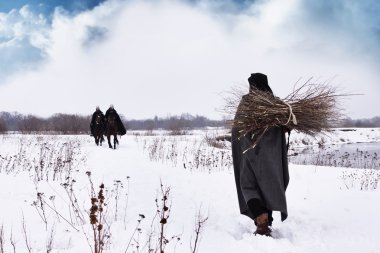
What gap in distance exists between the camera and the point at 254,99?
14.4 ft

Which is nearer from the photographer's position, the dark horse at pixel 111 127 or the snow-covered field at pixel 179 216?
the snow-covered field at pixel 179 216

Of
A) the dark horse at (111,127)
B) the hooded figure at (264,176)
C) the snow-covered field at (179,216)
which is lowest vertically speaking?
the snow-covered field at (179,216)

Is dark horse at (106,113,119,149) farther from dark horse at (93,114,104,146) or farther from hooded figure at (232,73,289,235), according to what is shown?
hooded figure at (232,73,289,235)

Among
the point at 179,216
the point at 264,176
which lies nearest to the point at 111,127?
the point at 179,216

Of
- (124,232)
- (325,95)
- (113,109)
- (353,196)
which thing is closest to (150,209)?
(124,232)

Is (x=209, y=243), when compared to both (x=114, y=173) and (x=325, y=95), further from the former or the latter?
(x=114, y=173)

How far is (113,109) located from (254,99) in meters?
13.6

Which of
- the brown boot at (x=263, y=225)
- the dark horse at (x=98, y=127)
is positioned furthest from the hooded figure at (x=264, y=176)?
the dark horse at (x=98, y=127)

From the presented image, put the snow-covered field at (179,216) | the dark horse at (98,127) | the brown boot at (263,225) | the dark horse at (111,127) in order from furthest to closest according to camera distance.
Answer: the dark horse at (98,127), the dark horse at (111,127), the brown boot at (263,225), the snow-covered field at (179,216)

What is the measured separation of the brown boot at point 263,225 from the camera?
14.1ft

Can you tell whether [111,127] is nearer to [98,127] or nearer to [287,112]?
[98,127]

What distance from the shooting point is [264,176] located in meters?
4.34

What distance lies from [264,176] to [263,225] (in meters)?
0.52

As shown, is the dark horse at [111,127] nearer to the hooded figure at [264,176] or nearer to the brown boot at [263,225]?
the hooded figure at [264,176]
